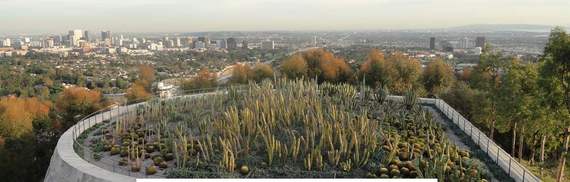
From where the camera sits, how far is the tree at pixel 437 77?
39.2m

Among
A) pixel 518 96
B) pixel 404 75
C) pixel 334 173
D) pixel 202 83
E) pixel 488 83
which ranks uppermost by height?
pixel 488 83

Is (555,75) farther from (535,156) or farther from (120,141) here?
(120,141)

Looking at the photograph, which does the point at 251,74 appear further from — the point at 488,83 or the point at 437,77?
the point at 488,83

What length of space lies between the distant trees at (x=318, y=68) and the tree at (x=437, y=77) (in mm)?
6137

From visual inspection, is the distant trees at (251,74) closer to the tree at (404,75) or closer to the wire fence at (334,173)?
the tree at (404,75)

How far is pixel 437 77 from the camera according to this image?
39.6m

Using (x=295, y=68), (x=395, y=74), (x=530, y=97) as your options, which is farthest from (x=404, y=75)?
(x=530, y=97)

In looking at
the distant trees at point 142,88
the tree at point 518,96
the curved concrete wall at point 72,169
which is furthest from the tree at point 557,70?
the distant trees at point 142,88

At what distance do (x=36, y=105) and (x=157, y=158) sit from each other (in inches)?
1124

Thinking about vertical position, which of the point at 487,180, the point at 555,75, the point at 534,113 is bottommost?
the point at 487,180

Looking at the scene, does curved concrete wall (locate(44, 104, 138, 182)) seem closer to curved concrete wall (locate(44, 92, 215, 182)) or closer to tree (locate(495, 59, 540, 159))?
curved concrete wall (locate(44, 92, 215, 182))

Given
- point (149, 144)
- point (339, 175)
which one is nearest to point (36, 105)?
point (149, 144)

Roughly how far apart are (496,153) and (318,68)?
24.2 meters

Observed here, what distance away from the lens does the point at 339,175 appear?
51.6 feet
